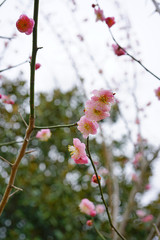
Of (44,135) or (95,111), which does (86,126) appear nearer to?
(95,111)

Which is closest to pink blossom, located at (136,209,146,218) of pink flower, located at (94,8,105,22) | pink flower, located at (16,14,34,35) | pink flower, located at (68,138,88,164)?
pink flower, located at (68,138,88,164)

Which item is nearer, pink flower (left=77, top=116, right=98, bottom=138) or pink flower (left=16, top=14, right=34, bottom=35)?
pink flower (left=77, top=116, right=98, bottom=138)

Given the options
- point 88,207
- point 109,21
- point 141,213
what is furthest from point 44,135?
point 141,213

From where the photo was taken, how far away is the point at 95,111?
2.70ft

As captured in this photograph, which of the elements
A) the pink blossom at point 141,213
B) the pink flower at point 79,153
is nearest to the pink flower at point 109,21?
the pink flower at point 79,153

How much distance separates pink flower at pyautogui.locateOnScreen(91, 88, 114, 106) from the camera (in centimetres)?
85

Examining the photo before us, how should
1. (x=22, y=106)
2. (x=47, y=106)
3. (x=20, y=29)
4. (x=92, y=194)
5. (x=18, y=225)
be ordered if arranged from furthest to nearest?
(x=47, y=106) < (x=22, y=106) < (x=92, y=194) < (x=18, y=225) < (x=20, y=29)

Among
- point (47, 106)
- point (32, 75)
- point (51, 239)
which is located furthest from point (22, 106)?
point (32, 75)

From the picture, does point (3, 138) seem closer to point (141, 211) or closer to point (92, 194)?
point (92, 194)

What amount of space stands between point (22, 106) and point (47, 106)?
1.58 feet

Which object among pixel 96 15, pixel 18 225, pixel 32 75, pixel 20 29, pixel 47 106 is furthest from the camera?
pixel 47 106

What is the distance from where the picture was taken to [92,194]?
3.28 m

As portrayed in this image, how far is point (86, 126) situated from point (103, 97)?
0.48ft

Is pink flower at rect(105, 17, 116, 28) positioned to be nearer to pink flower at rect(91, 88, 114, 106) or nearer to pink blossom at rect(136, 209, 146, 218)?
pink flower at rect(91, 88, 114, 106)
